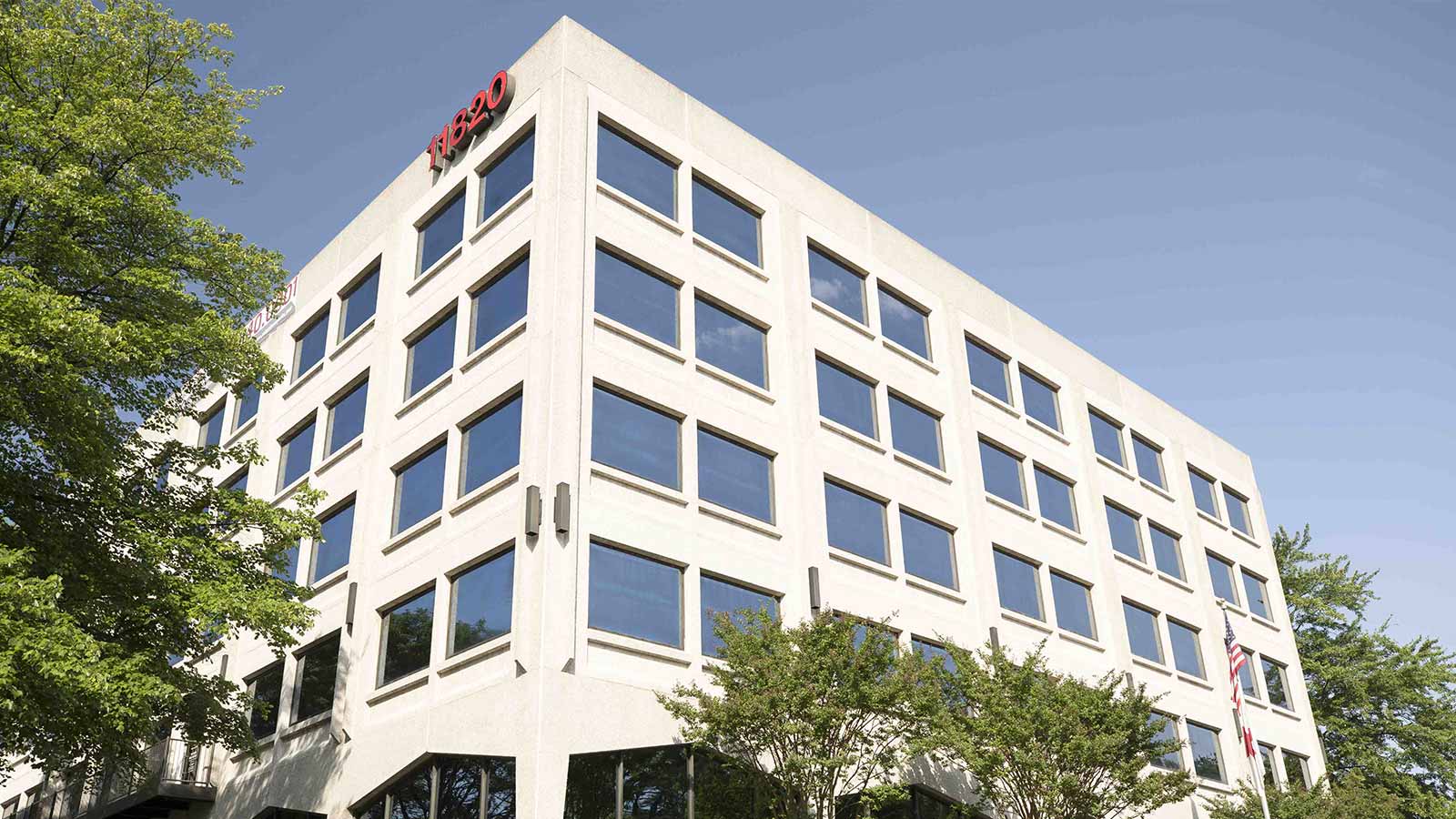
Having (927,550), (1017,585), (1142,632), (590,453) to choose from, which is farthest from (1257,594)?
(590,453)

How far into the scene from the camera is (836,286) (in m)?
34.1

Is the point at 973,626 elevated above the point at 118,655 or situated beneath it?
elevated above

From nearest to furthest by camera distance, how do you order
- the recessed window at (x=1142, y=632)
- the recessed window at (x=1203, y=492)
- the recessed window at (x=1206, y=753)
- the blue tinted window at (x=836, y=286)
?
the blue tinted window at (x=836, y=286)
the recessed window at (x=1206, y=753)
the recessed window at (x=1142, y=632)
the recessed window at (x=1203, y=492)

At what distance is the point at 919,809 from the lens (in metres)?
28.4

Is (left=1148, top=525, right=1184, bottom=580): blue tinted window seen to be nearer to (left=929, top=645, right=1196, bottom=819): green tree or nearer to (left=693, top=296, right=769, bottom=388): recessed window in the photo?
(left=929, top=645, right=1196, bottom=819): green tree

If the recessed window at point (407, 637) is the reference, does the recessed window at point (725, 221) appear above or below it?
above

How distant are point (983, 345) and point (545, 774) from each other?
2294cm

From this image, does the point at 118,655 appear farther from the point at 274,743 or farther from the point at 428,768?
the point at 274,743

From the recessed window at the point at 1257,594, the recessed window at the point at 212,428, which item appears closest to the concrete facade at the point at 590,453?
the recessed window at the point at 212,428

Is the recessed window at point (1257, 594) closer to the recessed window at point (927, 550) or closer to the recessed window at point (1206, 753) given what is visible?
the recessed window at point (1206, 753)

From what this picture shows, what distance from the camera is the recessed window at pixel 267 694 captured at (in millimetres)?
30297

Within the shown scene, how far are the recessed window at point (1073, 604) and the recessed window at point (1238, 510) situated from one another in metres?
15.1

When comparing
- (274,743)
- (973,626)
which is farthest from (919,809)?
(274,743)

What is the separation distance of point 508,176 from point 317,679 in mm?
13108
